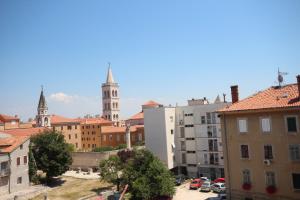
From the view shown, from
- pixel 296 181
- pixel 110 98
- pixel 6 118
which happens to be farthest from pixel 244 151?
pixel 110 98

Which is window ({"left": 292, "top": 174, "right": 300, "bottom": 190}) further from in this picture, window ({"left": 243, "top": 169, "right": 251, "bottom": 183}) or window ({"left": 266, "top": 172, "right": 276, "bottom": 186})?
window ({"left": 243, "top": 169, "right": 251, "bottom": 183})

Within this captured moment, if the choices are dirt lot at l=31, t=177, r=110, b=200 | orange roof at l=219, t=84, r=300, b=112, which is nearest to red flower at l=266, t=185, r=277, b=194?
orange roof at l=219, t=84, r=300, b=112

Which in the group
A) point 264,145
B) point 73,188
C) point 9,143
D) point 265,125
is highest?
point 265,125

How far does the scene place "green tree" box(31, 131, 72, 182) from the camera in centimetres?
5206

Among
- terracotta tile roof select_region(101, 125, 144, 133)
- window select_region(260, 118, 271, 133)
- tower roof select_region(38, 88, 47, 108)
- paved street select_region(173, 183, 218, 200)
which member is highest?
tower roof select_region(38, 88, 47, 108)

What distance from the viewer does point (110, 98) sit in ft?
452

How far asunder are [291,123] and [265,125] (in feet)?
8.32

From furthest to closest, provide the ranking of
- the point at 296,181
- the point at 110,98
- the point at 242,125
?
1. the point at 110,98
2. the point at 242,125
3. the point at 296,181

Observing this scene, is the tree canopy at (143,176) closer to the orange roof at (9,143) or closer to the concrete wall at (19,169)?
the concrete wall at (19,169)

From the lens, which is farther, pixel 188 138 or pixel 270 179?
pixel 188 138

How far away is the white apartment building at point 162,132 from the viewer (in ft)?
191

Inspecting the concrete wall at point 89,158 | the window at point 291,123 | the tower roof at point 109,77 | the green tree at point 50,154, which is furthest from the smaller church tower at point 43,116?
the window at point 291,123

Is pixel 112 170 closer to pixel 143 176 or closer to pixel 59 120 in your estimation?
pixel 143 176

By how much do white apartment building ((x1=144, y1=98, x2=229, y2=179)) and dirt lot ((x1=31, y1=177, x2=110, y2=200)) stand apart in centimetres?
1431
